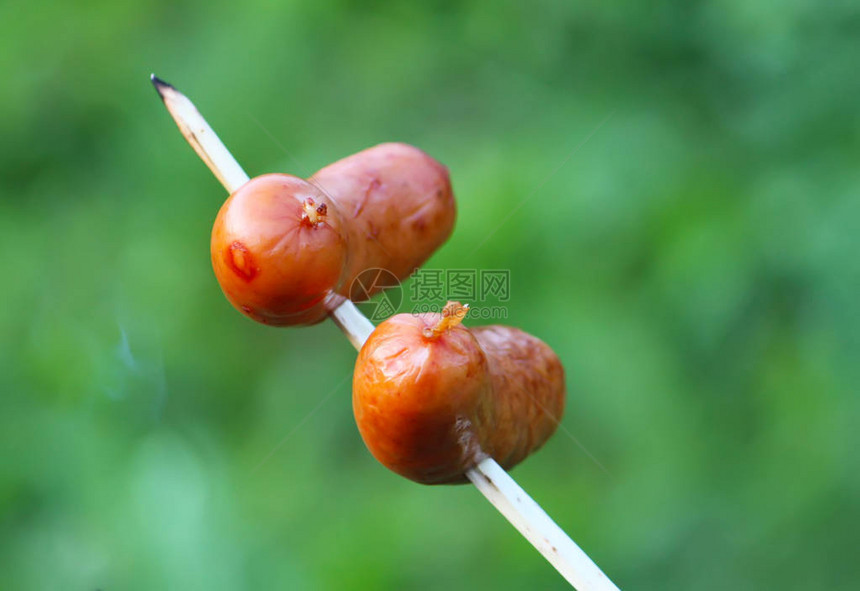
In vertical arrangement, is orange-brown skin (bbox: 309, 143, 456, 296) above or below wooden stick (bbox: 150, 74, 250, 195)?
above

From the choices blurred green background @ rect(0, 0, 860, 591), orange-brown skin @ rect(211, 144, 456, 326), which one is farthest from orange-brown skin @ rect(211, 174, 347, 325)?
blurred green background @ rect(0, 0, 860, 591)

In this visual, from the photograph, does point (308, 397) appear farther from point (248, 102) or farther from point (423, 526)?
point (248, 102)

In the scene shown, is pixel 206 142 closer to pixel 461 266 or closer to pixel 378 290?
pixel 378 290

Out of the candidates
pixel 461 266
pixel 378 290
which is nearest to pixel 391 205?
pixel 378 290

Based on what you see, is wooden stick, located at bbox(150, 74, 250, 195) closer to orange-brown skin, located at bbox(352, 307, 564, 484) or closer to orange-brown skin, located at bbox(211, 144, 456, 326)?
orange-brown skin, located at bbox(211, 144, 456, 326)

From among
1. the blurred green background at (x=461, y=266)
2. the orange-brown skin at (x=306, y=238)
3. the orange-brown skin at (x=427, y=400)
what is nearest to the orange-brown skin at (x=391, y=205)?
the orange-brown skin at (x=306, y=238)

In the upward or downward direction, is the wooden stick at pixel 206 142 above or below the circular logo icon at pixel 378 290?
above

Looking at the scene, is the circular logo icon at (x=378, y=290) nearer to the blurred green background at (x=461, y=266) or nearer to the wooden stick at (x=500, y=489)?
the wooden stick at (x=500, y=489)

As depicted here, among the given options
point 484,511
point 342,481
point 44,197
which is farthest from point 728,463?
point 44,197
